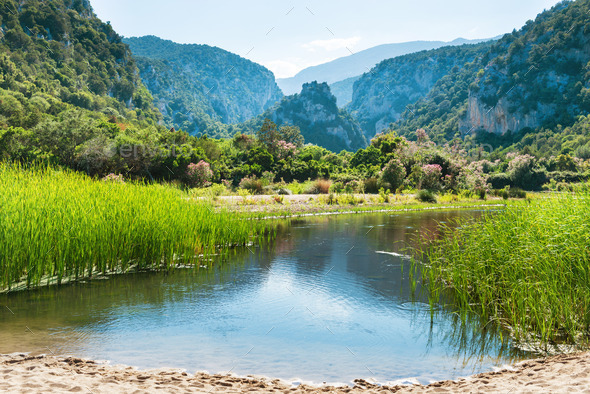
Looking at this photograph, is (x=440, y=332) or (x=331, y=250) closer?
(x=440, y=332)

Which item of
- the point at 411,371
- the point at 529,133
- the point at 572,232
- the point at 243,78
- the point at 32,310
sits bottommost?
the point at 411,371

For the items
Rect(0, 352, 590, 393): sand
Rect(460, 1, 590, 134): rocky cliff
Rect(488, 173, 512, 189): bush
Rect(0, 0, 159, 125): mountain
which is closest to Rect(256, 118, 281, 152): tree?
Rect(488, 173, 512, 189): bush

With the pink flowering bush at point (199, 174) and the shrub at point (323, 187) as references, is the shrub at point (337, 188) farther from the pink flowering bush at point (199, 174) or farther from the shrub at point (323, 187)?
the pink flowering bush at point (199, 174)

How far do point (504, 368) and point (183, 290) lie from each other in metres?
5.22

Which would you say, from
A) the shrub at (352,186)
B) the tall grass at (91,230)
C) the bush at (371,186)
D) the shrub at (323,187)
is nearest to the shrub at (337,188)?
the shrub at (352,186)

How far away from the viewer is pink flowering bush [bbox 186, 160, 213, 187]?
78.6 ft

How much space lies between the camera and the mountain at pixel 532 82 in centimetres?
7312

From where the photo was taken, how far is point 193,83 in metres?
139

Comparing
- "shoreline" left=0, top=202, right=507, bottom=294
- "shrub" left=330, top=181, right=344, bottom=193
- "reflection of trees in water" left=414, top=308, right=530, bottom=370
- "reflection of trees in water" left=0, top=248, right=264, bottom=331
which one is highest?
"shrub" left=330, top=181, right=344, bottom=193

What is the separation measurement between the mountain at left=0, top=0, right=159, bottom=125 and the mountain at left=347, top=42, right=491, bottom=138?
8719 cm

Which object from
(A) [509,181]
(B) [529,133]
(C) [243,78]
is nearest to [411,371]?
(A) [509,181]

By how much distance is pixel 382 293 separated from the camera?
291 inches

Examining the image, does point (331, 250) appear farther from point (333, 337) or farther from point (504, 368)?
point (504, 368)

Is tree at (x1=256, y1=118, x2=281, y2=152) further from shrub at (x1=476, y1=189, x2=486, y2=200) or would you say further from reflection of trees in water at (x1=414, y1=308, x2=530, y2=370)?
reflection of trees in water at (x1=414, y1=308, x2=530, y2=370)
